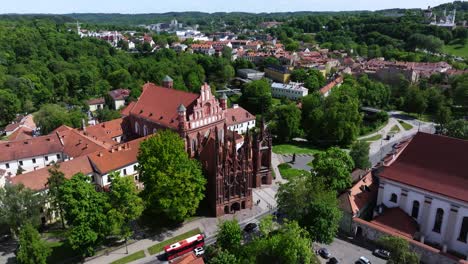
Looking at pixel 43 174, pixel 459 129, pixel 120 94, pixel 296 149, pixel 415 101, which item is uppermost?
pixel 459 129

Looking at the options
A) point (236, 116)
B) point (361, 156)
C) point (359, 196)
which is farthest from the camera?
point (236, 116)

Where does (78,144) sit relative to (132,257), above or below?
above

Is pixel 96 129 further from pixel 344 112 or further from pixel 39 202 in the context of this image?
pixel 344 112

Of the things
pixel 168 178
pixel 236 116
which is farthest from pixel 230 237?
pixel 236 116

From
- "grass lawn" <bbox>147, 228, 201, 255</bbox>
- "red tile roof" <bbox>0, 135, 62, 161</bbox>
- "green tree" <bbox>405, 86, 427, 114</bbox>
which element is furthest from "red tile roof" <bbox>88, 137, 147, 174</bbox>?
"green tree" <bbox>405, 86, 427, 114</bbox>

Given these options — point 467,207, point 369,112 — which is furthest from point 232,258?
point 369,112

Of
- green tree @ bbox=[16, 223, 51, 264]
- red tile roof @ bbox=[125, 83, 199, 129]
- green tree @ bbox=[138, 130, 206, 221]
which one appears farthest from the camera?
red tile roof @ bbox=[125, 83, 199, 129]

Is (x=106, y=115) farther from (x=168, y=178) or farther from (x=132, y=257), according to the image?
(x=132, y=257)

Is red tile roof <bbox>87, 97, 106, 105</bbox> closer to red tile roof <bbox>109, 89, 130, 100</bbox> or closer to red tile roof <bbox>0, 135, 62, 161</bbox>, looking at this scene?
red tile roof <bbox>109, 89, 130, 100</bbox>
